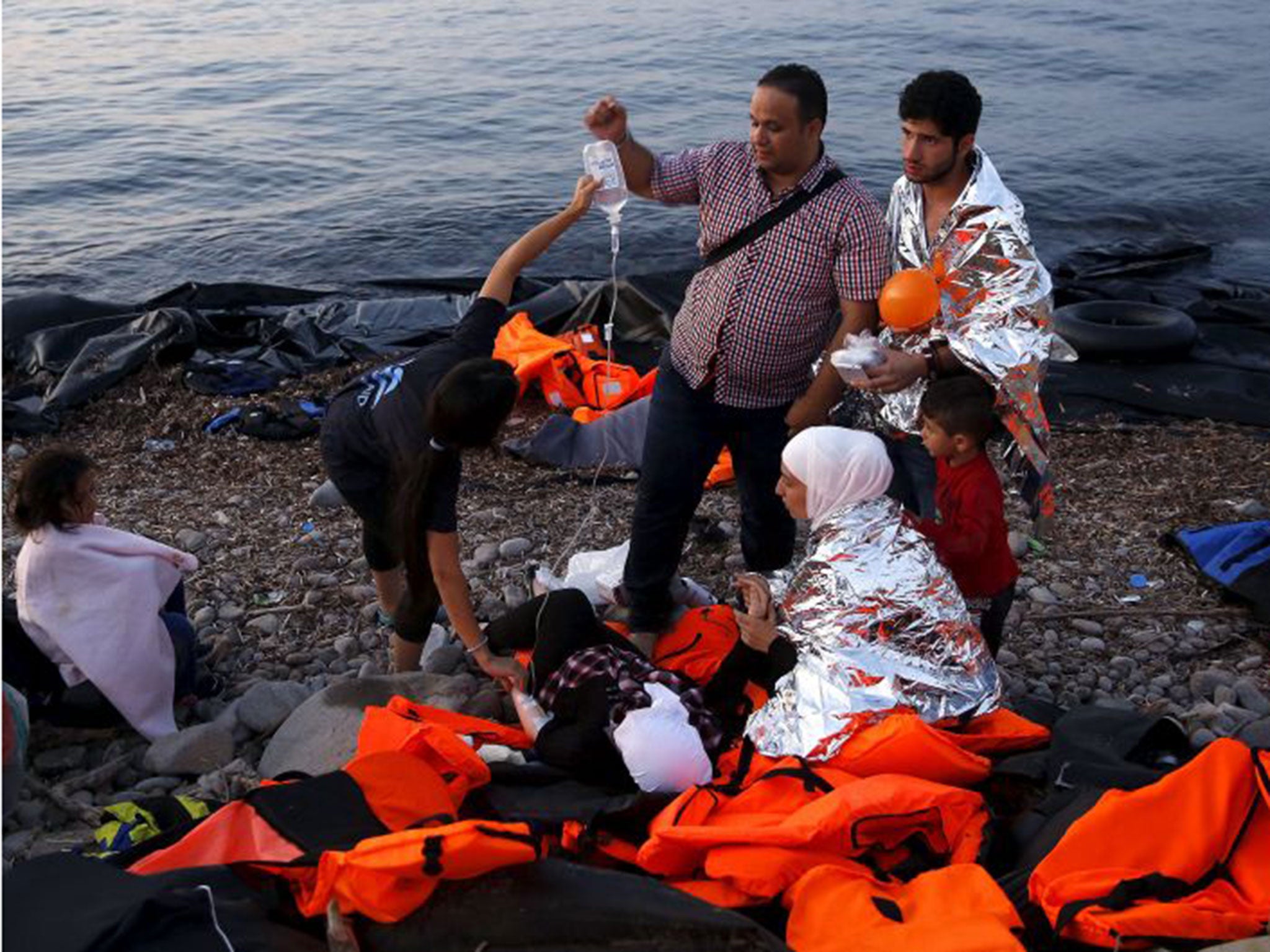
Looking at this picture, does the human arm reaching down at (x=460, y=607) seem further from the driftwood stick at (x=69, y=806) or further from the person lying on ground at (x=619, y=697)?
the driftwood stick at (x=69, y=806)

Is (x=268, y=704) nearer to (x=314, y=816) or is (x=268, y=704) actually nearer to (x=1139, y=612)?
(x=314, y=816)

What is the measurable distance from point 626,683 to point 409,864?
4.09 feet

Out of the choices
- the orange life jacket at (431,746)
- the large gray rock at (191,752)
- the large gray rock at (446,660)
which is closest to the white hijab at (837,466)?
the orange life jacket at (431,746)

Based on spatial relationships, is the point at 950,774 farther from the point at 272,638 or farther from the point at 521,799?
the point at 272,638

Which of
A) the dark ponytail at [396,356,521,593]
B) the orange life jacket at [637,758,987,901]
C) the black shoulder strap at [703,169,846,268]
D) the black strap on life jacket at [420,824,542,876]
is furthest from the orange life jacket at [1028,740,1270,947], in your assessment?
the black shoulder strap at [703,169,846,268]

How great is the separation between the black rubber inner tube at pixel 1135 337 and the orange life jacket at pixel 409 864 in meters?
5.67

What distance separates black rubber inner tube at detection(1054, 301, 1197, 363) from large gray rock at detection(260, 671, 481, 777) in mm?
4568

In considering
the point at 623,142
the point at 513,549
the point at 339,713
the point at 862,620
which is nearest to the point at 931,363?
the point at 862,620

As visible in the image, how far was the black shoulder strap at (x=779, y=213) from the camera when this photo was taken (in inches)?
158

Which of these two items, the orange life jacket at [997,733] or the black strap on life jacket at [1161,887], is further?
the orange life jacket at [997,733]

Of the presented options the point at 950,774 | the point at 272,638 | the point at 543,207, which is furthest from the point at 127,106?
the point at 950,774

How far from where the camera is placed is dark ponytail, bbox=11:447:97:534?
402 centimetres

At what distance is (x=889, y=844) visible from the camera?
3.12 metres

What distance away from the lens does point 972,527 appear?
385 centimetres
